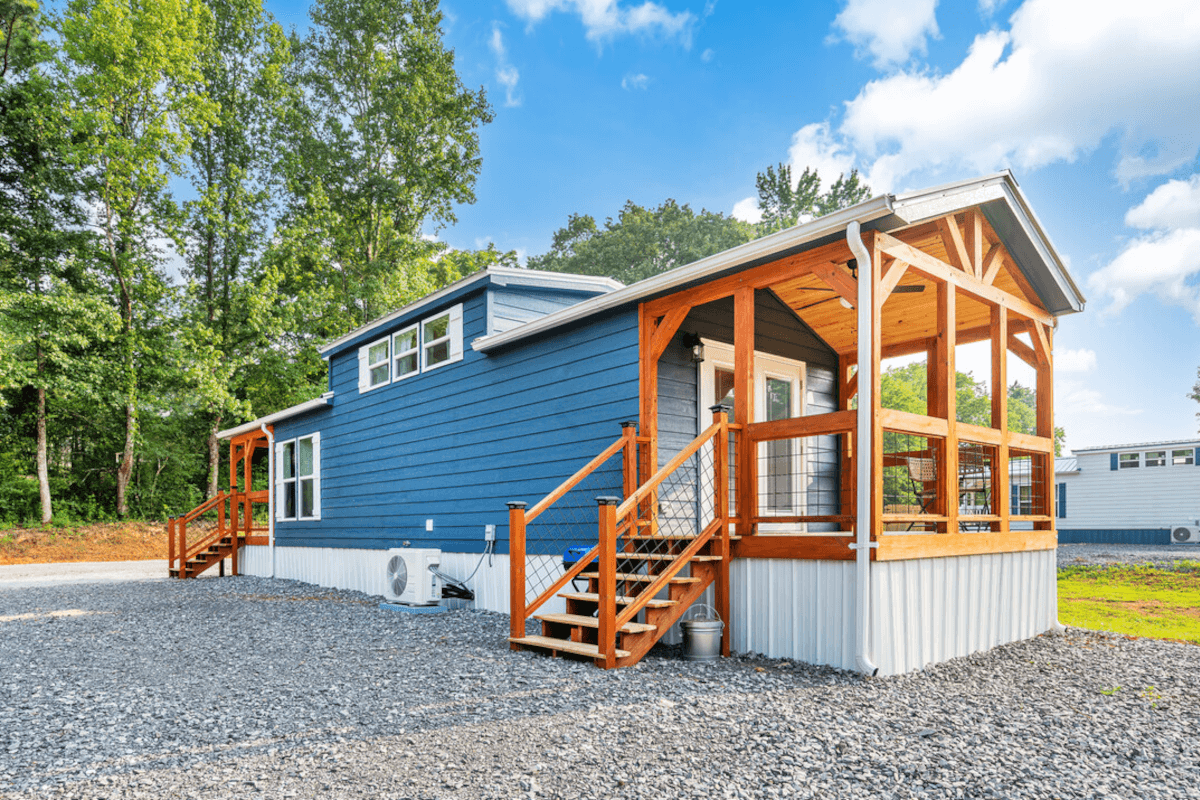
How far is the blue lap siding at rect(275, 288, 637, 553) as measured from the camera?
6.88 meters

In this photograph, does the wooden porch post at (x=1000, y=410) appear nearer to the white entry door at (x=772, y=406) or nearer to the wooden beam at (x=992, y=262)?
the wooden beam at (x=992, y=262)

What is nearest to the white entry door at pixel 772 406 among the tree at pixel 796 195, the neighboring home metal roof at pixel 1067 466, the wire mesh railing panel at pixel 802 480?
the wire mesh railing panel at pixel 802 480

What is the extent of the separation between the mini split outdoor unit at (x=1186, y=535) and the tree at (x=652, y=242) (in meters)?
16.8

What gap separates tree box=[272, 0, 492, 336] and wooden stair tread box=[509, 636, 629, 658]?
17.1m

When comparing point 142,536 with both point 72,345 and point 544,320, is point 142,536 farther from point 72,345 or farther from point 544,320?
point 544,320

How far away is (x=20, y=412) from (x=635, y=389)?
20.9 m

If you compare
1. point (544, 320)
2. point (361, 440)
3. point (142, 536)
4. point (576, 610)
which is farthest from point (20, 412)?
point (576, 610)

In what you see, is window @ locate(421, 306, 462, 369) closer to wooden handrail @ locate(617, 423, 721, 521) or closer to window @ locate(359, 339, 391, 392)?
window @ locate(359, 339, 391, 392)

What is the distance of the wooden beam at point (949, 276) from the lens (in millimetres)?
5125

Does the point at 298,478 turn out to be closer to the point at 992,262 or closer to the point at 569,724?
the point at 569,724

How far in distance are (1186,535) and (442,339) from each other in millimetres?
22811

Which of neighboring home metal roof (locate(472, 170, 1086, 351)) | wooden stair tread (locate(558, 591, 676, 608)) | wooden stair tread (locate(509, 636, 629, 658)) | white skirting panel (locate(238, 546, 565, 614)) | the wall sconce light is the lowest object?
white skirting panel (locate(238, 546, 565, 614))

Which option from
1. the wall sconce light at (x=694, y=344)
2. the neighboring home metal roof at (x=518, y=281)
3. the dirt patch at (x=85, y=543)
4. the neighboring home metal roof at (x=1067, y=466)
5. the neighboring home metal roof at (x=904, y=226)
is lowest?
the dirt patch at (x=85, y=543)

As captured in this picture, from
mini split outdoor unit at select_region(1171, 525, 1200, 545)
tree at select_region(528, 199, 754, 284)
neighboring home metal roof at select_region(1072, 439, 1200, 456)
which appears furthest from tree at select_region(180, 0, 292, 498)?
mini split outdoor unit at select_region(1171, 525, 1200, 545)
